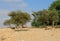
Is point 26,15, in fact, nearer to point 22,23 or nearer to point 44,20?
point 22,23

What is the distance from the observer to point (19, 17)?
47.1 metres

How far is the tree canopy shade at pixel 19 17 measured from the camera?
153 ft

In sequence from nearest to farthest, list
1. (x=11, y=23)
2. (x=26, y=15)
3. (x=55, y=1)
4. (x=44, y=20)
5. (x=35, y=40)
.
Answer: (x=35, y=40) → (x=26, y=15) → (x=11, y=23) → (x=44, y=20) → (x=55, y=1)

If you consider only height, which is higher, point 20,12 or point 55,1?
point 55,1

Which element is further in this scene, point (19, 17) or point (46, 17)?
point (46, 17)

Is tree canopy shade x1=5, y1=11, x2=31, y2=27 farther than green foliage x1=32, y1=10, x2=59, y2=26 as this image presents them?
No

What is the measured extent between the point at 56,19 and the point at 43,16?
340 cm

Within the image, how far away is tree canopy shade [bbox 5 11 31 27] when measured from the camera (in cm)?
4669

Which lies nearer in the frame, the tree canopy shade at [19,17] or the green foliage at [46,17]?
the tree canopy shade at [19,17]

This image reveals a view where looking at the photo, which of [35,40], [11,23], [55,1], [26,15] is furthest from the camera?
[55,1]

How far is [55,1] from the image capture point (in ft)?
226

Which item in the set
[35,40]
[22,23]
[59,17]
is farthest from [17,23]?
[35,40]

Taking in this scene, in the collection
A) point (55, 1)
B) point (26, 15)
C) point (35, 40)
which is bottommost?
point (35, 40)

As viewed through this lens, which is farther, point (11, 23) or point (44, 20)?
point (44, 20)
